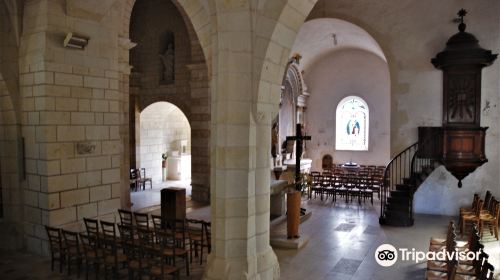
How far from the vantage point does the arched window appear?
17141 millimetres

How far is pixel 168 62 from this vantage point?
492 inches

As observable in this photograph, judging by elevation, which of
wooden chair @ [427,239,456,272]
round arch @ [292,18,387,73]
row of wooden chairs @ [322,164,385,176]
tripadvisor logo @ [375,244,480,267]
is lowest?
tripadvisor logo @ [375,244,480,267]

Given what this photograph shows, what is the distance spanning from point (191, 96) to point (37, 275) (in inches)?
256

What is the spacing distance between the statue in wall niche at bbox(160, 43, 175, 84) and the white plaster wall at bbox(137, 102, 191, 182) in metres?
1.07

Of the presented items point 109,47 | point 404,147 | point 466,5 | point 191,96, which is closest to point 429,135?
point 404,147

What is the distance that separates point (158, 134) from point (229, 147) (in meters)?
10.7

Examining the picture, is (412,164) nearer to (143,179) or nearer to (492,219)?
(492,219)

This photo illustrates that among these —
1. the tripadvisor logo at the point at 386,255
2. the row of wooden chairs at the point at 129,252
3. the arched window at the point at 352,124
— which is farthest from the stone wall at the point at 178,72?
the arched window at the point at 352,124

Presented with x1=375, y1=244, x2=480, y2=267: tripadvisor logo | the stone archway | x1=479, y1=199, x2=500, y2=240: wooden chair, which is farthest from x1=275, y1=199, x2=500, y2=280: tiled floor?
the stone archway

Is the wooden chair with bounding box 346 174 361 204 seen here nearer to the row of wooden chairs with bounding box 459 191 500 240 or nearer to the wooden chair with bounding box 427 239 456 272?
the row of wooden chairs with bounding box 459 191 500 240

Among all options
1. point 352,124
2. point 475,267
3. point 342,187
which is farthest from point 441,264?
point 352,124

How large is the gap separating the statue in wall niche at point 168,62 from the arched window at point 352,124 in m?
8.15

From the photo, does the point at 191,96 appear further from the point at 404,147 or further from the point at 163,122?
the point at 404,147

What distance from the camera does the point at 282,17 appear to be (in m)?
4.56
